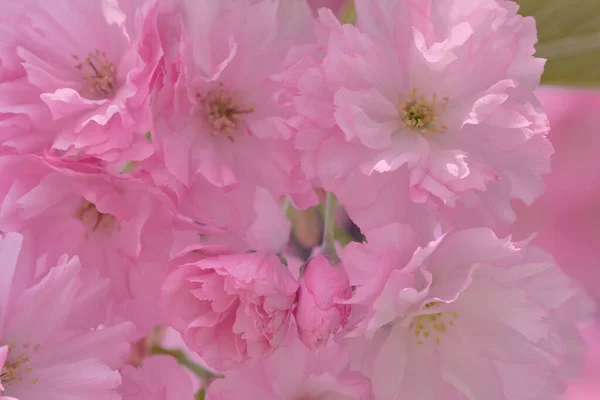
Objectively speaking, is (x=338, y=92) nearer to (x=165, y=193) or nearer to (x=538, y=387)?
(x=165, y=193)

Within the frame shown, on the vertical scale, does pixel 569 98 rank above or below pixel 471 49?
below

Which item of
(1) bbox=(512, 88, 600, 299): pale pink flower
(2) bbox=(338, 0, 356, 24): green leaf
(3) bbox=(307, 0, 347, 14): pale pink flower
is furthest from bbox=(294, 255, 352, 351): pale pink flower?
(1) bbox=(512, 88, 600, 299): pale pink flower

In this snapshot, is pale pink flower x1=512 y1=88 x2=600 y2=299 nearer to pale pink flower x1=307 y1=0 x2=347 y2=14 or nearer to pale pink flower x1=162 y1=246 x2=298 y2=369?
pale pink flower x1=307 y1=0 x2=347 y2=14

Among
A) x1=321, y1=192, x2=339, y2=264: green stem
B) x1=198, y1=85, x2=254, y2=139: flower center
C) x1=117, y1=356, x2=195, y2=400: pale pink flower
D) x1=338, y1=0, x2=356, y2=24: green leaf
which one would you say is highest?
x1=338, y1=0, x2=356, y2=24: green leaf

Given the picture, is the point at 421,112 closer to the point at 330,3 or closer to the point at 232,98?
the point at 232,98

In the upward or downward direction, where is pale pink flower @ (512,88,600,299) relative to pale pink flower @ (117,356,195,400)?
downward

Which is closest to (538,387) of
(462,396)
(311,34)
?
(462,396)

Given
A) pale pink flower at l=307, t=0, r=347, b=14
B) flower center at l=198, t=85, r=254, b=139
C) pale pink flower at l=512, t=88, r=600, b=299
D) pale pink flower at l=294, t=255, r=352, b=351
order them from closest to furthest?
pale pink flower at l=294, t=255, r=352, b=351 < flower center at l=198, t=85, r=254, b=139 < pale pink flower at l=307, t=0, r=347, b=14 < pale pink flower at l=512, t=88, r=600, b=299

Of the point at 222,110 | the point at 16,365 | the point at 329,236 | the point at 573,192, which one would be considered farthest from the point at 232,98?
the point at 573,192
